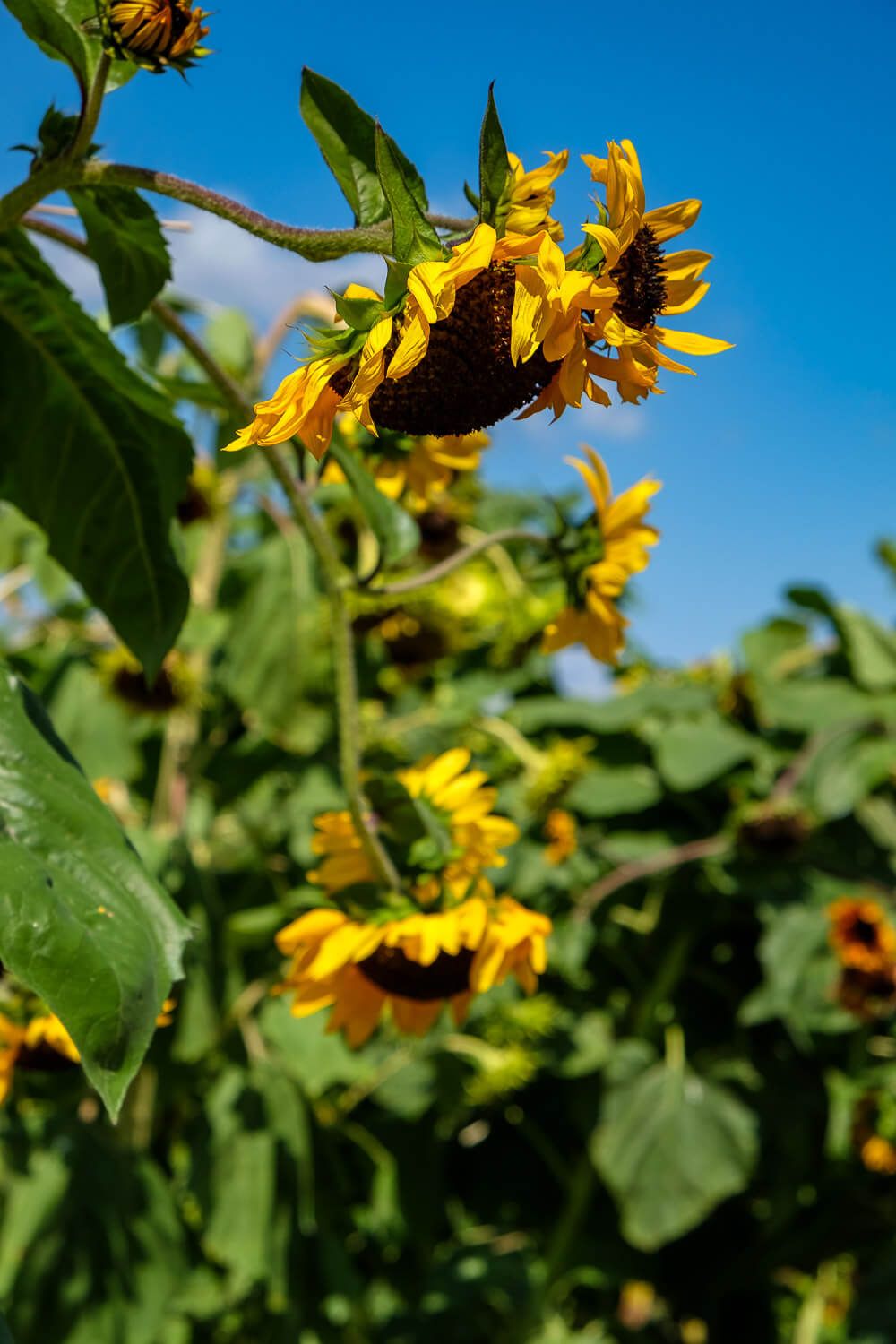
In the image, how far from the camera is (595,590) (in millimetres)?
841

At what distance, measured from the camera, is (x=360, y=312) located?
0.47 meters

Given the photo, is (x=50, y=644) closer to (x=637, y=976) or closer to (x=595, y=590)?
(x=637, y=976)

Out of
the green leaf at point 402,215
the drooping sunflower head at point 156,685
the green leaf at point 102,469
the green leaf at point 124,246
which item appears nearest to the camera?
the green leaf at point 402,215

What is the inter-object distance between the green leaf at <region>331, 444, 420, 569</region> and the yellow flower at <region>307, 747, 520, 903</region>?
0.13 m

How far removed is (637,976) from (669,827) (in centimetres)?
26

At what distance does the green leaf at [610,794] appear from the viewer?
2.07 m

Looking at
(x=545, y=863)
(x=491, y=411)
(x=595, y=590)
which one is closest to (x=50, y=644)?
(x=545, y=863)

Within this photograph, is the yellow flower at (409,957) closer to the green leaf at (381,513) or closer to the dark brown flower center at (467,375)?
the green leaf at (381,513)

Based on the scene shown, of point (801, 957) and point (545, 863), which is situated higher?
point (545, 863)

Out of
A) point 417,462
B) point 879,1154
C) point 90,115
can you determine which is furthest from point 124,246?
point 879,1154

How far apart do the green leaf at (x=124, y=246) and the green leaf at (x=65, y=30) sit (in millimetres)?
48

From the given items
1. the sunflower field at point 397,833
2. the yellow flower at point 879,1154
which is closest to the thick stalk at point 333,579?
the sunflower field at point 397,833

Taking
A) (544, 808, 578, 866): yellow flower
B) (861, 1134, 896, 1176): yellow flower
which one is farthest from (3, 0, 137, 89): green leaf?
(861, 1134, 896, 1176): yellow flower

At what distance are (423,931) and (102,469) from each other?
306 millimetres
